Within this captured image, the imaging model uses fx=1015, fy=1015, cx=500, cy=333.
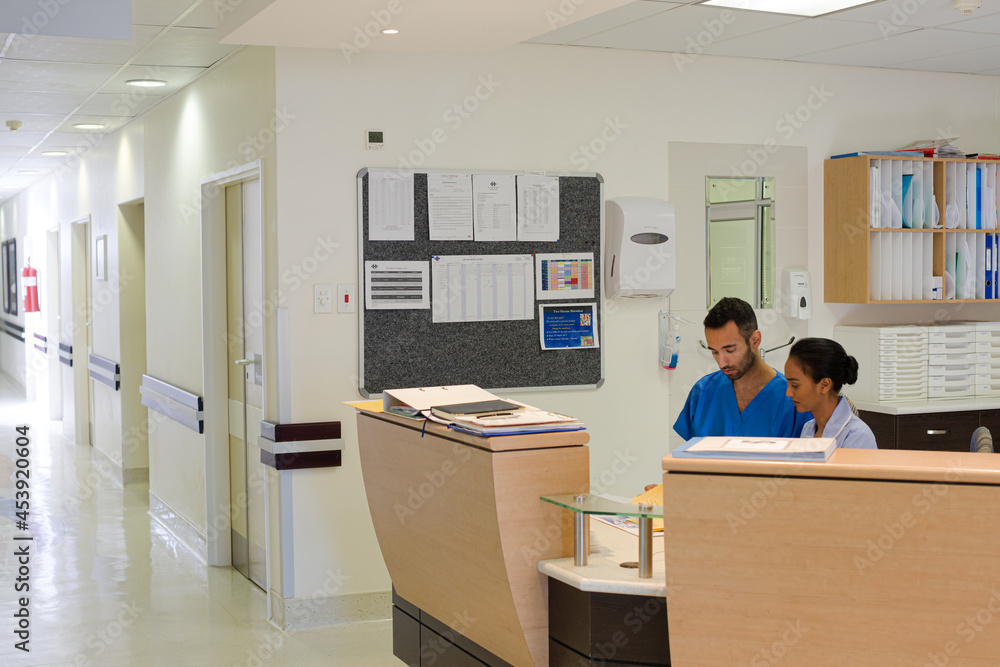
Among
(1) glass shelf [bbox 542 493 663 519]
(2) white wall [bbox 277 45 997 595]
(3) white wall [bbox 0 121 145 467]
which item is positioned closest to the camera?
(1) glass shelf [bbox 542 493 663 519]

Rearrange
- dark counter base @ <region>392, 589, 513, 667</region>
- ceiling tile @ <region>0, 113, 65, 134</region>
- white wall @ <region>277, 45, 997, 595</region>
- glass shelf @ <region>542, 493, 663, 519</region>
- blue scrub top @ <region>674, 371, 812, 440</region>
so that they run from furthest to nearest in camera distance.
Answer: ceiling tile @ <region>0, 113, 65, 134</region>, white wall @ <region>277, 45, 997, 595</region>, blue scrub top @ <region>674, 371, 812, 440</region>, dark counter base @ <region>392, 589, 513, 667</region>, glass shelf @ <region>542, 493, 663, 519</region>

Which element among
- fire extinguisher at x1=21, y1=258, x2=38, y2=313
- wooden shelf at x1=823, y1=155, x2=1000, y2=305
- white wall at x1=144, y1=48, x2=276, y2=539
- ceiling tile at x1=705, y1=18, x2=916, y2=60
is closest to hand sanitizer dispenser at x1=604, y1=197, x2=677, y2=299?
ceiling tile at x1=705, y1=18, x2=916, y2=60

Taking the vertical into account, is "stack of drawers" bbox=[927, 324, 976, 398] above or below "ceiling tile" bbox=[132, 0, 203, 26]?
below

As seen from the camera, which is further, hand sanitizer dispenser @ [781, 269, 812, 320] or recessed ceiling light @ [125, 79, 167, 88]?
recessed ceiling light @ [125, 79, 167, 88]

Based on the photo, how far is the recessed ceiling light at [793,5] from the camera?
4.14m

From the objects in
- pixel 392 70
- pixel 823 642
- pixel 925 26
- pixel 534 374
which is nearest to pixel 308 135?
pixel 392 70

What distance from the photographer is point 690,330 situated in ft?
16.7

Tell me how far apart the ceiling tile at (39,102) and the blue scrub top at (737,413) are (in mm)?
4479

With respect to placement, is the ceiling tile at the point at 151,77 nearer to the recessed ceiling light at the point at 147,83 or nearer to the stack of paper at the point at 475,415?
the recessed ceiling light at the point at 147,83

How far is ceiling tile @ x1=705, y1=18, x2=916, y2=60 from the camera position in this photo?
4516 mm

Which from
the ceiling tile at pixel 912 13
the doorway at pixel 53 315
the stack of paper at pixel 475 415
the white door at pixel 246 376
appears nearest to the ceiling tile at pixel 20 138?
the doorway at pixel 53 315

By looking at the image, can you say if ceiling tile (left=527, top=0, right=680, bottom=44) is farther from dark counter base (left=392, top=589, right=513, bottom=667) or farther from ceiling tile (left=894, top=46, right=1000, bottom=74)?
dark counter base (left=392, top=589, right=513, bottom=667)

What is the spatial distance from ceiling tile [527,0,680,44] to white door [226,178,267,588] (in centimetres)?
163

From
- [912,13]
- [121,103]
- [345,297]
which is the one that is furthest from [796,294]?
[121,103]
